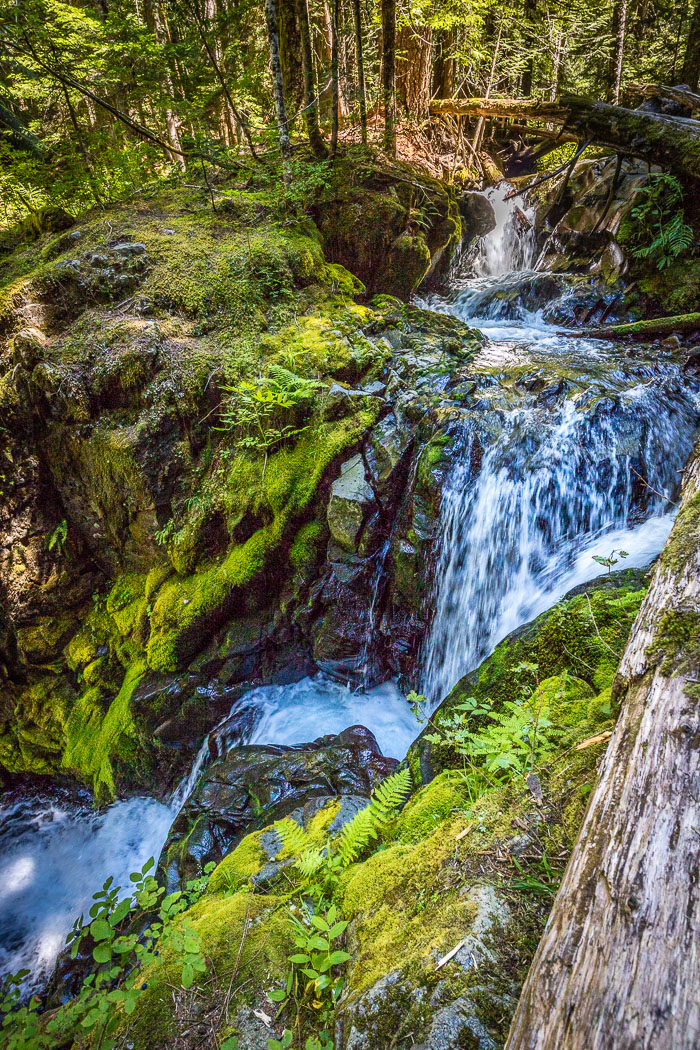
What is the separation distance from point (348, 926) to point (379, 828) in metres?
0.54

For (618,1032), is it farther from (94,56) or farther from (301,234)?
(94,56)

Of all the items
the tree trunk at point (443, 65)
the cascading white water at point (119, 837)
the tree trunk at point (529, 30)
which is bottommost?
the cascading white water at point (119, 837)

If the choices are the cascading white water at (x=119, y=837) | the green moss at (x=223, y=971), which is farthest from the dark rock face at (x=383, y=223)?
the green moss at (x=223, y=971)

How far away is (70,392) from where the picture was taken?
597cm

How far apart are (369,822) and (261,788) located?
2426 mm

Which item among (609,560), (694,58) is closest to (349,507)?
(609,560)

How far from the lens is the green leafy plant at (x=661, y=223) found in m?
6.95

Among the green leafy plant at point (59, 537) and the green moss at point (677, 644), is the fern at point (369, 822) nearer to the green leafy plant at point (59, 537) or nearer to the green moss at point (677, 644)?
the green moss at point (677, 644)

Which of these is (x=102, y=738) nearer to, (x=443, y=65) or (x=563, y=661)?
(x=563, y=661)

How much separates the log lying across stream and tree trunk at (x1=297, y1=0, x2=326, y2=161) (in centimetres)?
415

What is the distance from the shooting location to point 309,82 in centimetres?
738

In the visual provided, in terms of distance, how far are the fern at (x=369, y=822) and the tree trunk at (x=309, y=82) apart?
8930 mm

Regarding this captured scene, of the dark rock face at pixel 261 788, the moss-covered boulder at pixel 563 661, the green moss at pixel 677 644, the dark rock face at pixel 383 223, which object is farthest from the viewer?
the dark rock face at pixel 383 223

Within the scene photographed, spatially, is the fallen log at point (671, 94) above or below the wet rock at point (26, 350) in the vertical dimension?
above
